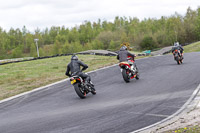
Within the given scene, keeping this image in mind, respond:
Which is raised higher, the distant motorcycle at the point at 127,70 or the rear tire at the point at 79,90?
the distant motorcycle at the point at 127,70

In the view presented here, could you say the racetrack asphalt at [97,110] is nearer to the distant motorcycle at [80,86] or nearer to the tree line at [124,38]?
the distant motorcycle at [80,86]

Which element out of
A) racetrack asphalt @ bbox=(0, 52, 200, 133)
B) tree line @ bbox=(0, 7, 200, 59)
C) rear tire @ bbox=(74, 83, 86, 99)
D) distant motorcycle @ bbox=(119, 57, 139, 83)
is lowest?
racetrack asphalt @ bbox=(0, 52, 200, 133)

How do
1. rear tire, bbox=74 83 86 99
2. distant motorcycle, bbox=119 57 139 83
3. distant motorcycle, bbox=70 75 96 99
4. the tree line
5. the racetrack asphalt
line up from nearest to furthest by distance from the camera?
the racetrack asphalt < distant motorcycle, bbox=70 75 96 99 < rear tire, bbox=74 83 86 99 < distant motorcycle, bbox=119 57 139 83 < the tree line

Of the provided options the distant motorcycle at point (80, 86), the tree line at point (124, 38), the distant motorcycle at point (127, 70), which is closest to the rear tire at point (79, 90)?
the distant motorcycle at point (80, 86)

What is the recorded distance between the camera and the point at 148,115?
7.59 metres

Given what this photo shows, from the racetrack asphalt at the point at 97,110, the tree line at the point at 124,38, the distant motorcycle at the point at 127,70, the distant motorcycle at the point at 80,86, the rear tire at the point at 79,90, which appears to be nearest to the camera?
the racetrack asphalt at the point at 97,110

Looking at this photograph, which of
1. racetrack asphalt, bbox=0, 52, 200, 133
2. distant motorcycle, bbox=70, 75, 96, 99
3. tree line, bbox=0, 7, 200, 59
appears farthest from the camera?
tree line, bbox=0, 7, 200, 59

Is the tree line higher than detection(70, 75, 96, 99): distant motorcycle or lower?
higher

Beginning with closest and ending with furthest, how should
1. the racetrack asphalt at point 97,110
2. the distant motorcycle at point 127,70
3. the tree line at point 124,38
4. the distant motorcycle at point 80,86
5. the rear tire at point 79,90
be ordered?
the racetrack asphalt at point 97,110
the distant motorcycle at point 80,86
the rear tire at point 79,90
the distant motorcycle at point 127,70
the tree line at point 124,38

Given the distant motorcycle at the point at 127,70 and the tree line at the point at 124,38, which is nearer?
the distant motorcycle at the point at 127,70

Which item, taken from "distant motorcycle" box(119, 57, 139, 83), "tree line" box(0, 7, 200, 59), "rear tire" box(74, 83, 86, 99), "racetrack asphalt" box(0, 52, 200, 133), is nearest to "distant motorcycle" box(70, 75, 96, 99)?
"rear tire" box(74, 83, 86, 99)

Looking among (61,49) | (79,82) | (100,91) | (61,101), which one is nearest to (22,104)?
(61,101)

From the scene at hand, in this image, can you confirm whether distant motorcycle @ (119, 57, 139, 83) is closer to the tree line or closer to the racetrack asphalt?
the racetrack asphalt

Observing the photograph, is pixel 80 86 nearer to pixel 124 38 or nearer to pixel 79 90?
pixel 79 90
